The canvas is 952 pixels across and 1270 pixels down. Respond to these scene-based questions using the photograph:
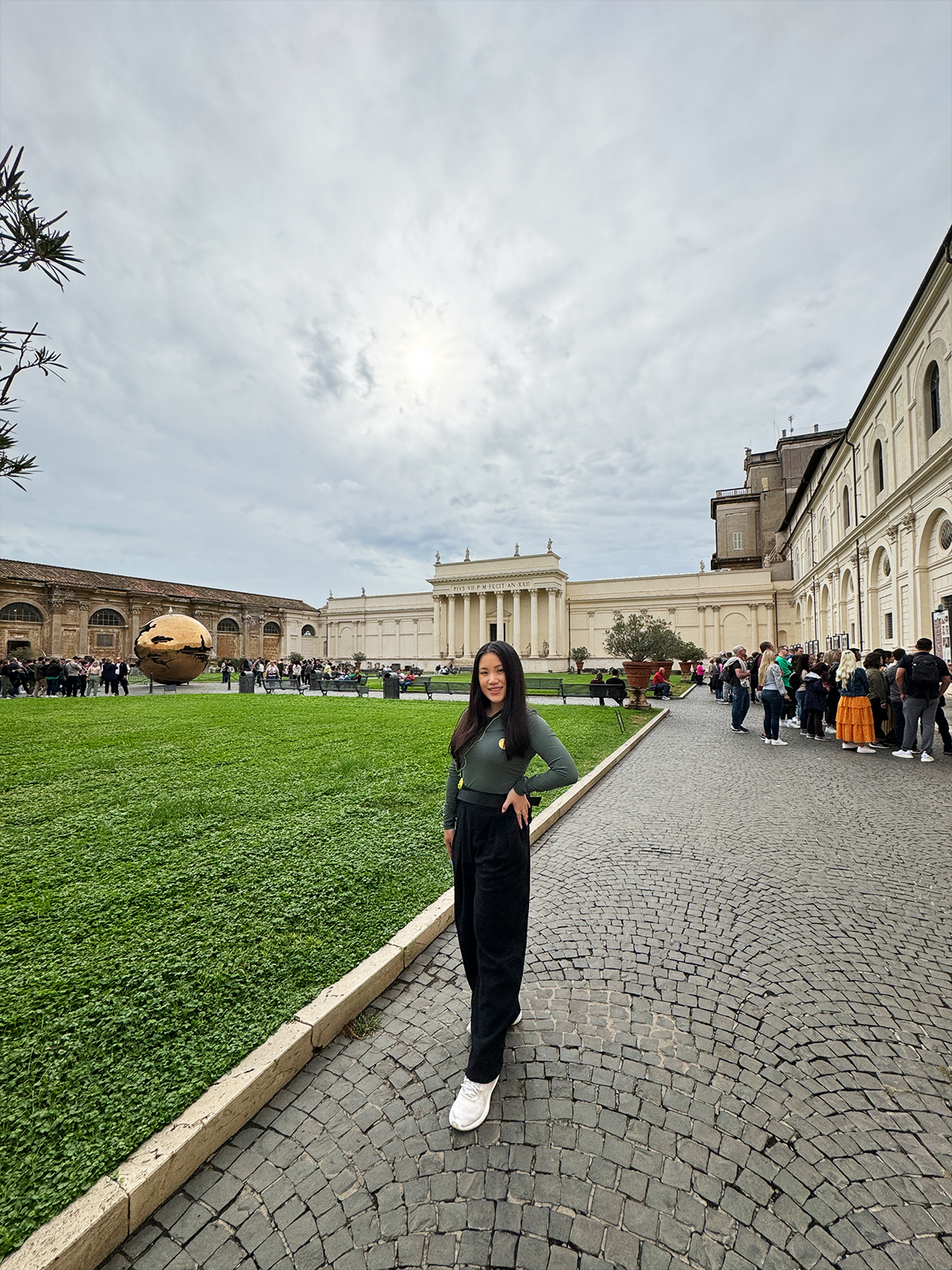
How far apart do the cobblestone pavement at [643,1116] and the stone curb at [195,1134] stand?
0.07 metres

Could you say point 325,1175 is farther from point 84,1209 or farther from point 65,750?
point 65,750

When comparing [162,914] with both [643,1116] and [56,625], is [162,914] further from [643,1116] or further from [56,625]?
[56,625]

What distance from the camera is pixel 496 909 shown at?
2.41 meters

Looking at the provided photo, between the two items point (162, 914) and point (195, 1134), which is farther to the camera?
point (162, 914)

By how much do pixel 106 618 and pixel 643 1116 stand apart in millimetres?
59187

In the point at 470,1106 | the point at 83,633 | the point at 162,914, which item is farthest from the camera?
the point at 83,633

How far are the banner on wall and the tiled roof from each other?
57.7 m

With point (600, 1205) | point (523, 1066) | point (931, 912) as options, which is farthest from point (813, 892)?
point (600, 1205)

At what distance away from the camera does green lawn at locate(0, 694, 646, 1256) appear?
214cm

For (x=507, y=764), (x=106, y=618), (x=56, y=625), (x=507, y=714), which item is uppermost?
(x=106, y=618)

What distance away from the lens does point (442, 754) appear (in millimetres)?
9453

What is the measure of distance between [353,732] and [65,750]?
5.22 m

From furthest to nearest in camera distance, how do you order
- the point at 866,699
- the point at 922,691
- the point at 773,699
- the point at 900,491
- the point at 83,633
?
the point at 83,633, the point at 900,491, the point at 773,699, the point at 866,699, the point at 922,691

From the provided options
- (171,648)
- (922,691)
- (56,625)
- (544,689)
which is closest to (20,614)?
(56,625)
